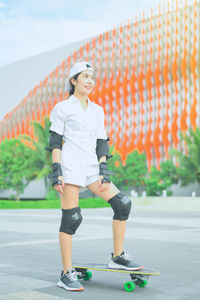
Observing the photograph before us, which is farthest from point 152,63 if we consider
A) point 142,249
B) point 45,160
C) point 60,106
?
point 60,106

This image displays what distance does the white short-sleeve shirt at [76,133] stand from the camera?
4930mm

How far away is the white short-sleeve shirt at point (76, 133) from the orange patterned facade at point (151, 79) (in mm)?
33629

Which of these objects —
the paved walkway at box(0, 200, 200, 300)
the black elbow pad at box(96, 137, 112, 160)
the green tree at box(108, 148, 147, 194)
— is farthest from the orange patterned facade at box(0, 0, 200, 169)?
the black elbow pad at box(96, 137, 112, 160)

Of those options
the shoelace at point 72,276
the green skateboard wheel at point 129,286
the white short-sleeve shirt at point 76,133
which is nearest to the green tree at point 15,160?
the white short-sleeve shirt at point 76,133

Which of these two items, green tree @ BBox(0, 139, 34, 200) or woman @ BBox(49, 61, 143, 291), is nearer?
woman @ BBox(49, 61, 143, 291)

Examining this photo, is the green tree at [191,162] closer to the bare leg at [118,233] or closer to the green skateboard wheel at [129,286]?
the bare leg at [118,233]

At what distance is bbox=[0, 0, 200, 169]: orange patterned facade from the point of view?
3956 centimetres

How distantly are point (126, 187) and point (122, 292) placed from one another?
3518 cm

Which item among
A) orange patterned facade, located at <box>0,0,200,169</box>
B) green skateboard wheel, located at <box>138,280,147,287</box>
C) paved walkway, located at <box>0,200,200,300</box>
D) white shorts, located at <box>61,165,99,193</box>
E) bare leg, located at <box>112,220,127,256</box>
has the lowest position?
paved walkway, located at <box>0,200,200,300</box>

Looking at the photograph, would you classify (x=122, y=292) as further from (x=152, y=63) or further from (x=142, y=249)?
(x=152, y=63)

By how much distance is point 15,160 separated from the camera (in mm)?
35875

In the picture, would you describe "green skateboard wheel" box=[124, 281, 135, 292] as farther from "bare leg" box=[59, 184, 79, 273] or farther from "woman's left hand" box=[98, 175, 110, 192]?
"woman's left hand" box=[98, 175, 110, 192]

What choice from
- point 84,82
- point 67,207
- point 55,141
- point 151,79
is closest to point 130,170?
point 151,79

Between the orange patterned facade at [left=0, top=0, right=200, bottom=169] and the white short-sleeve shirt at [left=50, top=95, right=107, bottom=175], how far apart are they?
33629 millimetres
